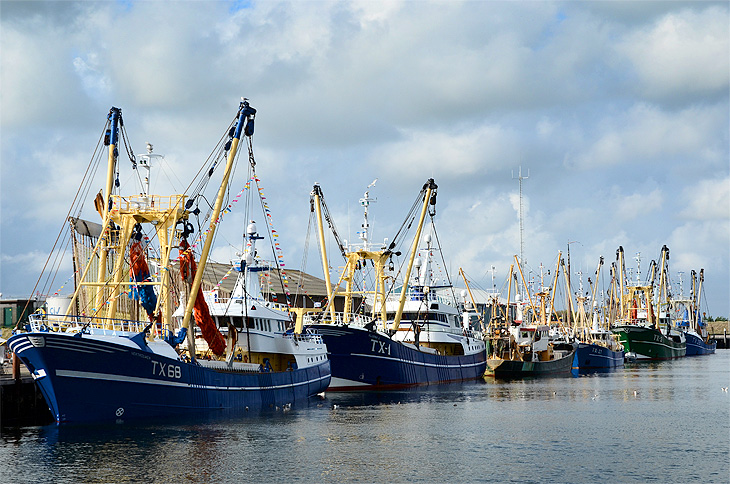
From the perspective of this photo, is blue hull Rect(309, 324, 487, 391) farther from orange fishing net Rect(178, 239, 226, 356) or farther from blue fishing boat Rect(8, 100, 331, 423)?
orange fishing net Rect(178, 239, 226, 356)

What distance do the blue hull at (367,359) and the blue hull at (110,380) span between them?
765 inches

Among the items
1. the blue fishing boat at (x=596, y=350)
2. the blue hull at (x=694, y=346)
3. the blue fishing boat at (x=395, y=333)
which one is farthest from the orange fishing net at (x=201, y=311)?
the blue hull at (x=694, y=346)

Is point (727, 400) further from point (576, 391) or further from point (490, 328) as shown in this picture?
point (490, 328)

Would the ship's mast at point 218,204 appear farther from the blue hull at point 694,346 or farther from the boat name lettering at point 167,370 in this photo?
the blue hull at point 694,346

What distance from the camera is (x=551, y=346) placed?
9938 cm

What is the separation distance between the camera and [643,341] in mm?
131000

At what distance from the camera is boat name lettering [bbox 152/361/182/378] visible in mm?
39022

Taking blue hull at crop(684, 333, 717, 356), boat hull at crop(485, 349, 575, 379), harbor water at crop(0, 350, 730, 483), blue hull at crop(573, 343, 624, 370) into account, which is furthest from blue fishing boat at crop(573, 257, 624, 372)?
harbor water at crop(0, 350, 730, 483)

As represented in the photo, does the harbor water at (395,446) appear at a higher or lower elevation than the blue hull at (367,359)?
lower

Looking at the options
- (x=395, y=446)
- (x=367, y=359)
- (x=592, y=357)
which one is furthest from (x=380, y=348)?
(x=592, y=357)

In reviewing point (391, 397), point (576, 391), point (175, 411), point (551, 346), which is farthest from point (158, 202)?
point (551, 346)

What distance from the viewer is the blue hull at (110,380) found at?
36.1 meters

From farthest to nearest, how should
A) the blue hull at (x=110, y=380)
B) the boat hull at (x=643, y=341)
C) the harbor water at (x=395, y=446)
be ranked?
the boat hull at (x=643, y=341) < the blue hull at (x=110, y=380) < the harbor water at (x=395, y=446)

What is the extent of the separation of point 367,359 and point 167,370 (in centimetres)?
2599
